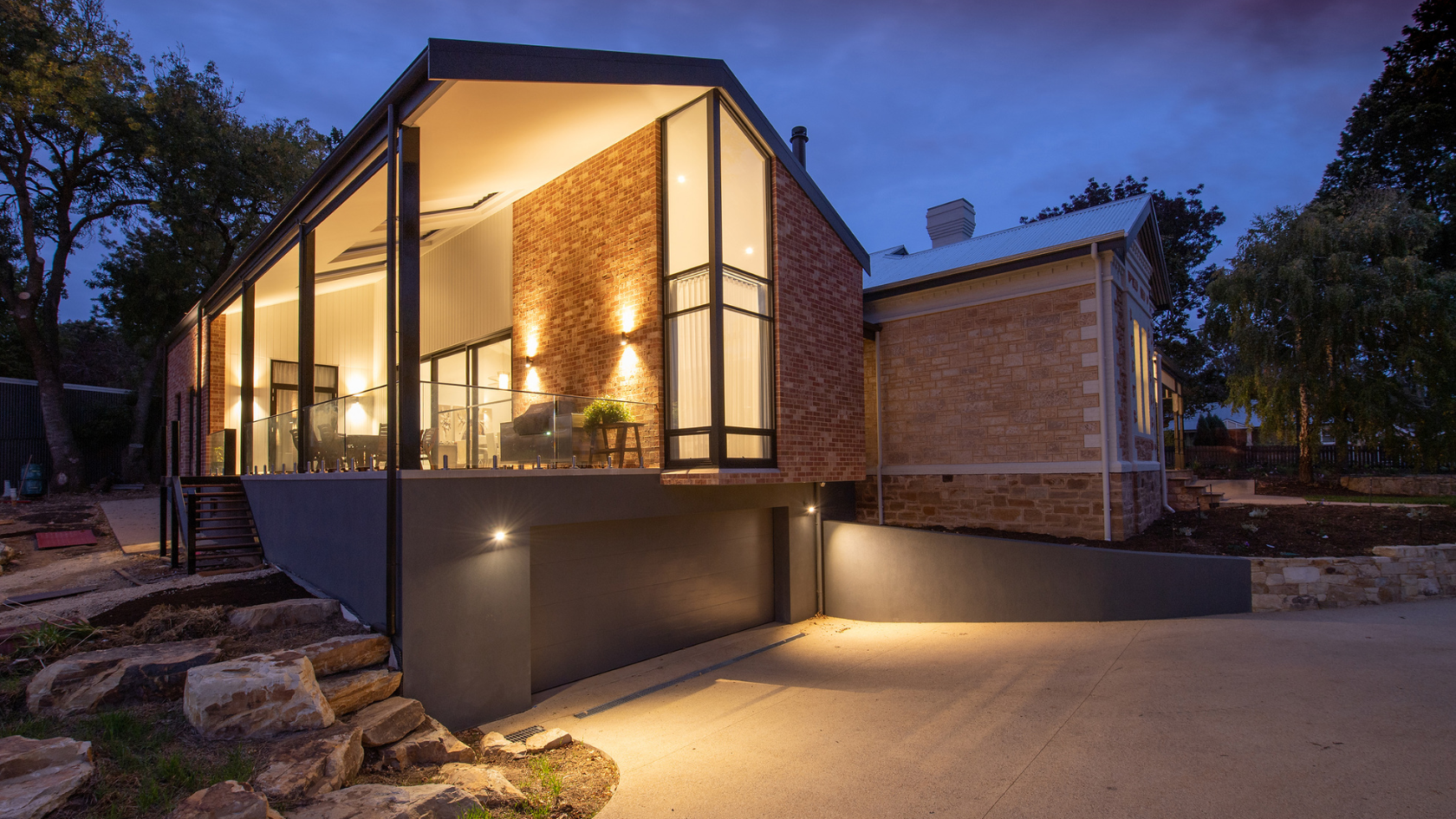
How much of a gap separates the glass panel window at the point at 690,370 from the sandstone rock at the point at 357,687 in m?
3.71

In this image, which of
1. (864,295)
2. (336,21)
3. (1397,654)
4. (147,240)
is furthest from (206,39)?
(1397,654)

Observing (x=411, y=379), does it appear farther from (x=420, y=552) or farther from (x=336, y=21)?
(x=336, y=21)

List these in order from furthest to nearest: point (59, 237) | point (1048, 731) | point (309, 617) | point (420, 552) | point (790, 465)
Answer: point (59, 237) → point (790, 465) → point (309, 617) → point (420, 552) → point (1048, 731)

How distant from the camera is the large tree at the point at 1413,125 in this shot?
16.8 meters

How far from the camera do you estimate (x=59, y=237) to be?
1834 cm

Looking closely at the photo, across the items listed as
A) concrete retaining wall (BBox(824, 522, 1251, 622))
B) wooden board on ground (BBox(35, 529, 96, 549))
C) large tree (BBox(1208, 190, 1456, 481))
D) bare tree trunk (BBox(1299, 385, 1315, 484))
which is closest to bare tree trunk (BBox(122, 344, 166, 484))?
wooden board on ground (BBox(35, 529, 96, 549))

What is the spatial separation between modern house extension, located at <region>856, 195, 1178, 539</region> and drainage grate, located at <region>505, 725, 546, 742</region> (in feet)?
22.6

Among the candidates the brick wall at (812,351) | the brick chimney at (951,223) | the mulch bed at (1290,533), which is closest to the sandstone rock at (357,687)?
the brick wall at (812,351)

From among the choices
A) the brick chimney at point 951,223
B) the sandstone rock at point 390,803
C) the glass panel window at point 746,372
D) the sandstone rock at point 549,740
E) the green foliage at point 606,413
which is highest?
the brick chimney at point 951,223

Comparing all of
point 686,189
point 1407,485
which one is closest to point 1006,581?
point 686,189

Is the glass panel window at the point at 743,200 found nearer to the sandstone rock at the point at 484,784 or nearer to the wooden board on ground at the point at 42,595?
the sandstone rock at the point at 484,784

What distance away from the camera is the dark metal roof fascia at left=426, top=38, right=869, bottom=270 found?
6.01 metres

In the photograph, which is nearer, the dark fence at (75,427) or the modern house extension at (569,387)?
the modern house extension at (569,387)

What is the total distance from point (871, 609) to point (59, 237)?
2293 cm
